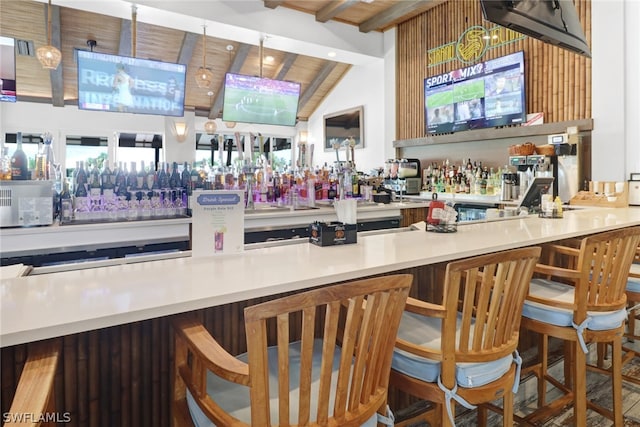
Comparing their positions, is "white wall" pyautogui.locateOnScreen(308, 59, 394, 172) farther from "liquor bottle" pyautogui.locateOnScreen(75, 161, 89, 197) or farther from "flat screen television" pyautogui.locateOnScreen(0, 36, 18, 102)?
"flat screen television" pyautogui.locateOnScreen(0, 36, 18, 102)

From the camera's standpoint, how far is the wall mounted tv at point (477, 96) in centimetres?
505

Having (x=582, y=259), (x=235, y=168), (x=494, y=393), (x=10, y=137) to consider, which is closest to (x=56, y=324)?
(x=494, y=393)

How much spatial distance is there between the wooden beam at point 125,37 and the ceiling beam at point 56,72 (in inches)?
34.7

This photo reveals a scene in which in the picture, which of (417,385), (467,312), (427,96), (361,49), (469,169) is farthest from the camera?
(361,49)

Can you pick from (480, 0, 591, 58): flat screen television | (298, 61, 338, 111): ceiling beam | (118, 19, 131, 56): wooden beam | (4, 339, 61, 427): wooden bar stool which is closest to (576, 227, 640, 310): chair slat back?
(480, 0, 591, 58): flat screen television

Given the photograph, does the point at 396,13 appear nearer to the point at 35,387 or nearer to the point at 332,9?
the point at 332,9

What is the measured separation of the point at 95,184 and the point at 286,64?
5960mm

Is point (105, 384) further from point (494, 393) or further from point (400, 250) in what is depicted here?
point (494, 393)

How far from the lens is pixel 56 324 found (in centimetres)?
85

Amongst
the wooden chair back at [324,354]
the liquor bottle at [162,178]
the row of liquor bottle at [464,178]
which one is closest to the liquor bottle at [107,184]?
the liquor bottle at [162,178]

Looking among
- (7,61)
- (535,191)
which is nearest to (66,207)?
(7,61)

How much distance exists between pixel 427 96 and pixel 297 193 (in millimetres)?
3509

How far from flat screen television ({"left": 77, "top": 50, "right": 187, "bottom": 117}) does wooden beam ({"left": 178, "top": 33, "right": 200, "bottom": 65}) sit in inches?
94.9

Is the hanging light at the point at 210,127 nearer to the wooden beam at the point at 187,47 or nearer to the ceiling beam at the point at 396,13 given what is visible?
the wooden beam at the point at 187,47
